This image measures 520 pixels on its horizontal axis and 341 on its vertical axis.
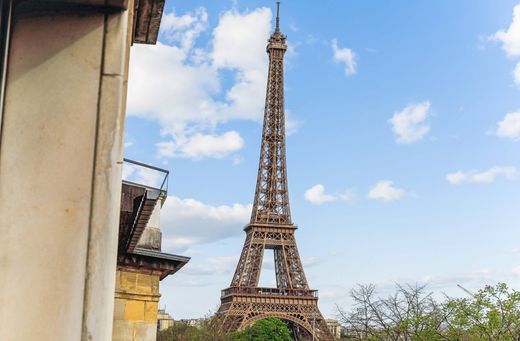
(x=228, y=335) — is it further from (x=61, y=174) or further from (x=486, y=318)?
(x=61, y=174)

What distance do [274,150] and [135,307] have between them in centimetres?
6200

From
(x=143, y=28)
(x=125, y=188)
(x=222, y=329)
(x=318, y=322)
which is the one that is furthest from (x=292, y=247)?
(x=143, y=28)

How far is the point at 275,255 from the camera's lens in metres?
70.9

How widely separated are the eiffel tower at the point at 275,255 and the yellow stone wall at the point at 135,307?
48581mm

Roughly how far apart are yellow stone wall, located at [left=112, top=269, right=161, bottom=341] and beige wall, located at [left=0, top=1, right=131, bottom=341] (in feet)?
31.8

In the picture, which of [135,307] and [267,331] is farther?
[267,331]

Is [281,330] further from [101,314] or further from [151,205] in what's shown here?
[101,314]

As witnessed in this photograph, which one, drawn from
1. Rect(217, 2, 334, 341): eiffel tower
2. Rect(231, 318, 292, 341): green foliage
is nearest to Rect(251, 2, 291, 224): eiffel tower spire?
Rect(217, 2, 334, 341): eiffel tower

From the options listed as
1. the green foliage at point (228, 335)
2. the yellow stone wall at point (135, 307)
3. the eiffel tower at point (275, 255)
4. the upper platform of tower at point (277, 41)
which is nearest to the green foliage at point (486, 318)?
the yellow stone wall at point (135, 307)

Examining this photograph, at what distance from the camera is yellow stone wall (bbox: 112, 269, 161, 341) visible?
12812 millimetres

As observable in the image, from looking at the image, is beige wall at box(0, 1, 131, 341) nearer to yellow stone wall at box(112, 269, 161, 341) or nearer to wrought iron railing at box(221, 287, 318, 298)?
yellow stone wall at box(112, 269, 161, 341)

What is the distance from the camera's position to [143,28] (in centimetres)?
511

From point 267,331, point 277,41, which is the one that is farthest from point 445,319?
point 277,41

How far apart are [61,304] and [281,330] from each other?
62.4 metres
